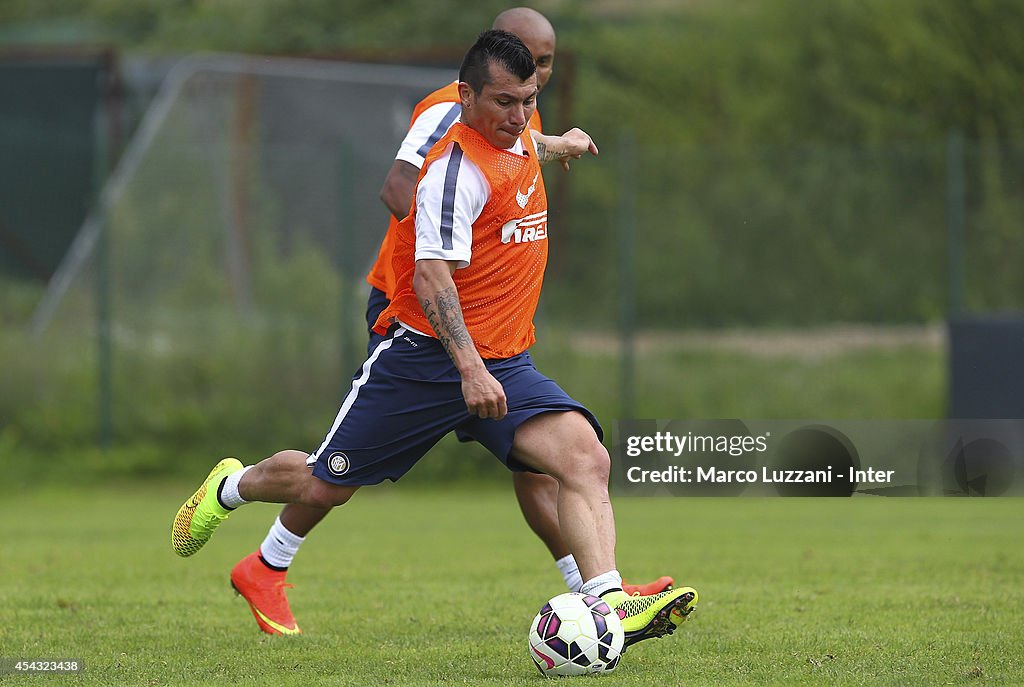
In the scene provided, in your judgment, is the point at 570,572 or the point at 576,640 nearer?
the point at 576,640

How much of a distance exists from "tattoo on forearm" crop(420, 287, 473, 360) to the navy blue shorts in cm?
34

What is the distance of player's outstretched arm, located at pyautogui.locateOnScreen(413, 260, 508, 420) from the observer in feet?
17.9

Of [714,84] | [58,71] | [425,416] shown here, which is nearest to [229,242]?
[58,71]

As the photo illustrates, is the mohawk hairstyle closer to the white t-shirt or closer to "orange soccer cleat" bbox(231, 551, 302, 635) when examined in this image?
the white t-shirt

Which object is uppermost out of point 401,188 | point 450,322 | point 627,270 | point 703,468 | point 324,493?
point 401,188

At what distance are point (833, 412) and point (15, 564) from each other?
8.73m

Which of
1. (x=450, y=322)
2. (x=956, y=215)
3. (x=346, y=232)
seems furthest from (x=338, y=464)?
(x=956, y=215)

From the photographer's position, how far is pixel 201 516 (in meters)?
6.39

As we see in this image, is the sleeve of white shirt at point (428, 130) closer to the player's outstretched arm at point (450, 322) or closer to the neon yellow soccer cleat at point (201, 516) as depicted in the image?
the player's outstretched arm at point (450, 322)

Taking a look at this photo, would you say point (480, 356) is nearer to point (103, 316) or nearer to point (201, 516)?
point (201, 516)

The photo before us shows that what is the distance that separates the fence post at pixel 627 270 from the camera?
15.1 meters

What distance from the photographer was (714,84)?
28.5 metres

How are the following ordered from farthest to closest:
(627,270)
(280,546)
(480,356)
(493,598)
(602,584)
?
(627,270), (493,598), (280,546), (480,356), (602,584)

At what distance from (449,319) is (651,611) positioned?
4.08ft
